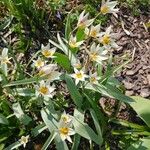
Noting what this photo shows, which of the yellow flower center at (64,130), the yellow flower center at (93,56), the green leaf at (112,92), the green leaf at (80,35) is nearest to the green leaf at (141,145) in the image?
the green leaf at (112,92)

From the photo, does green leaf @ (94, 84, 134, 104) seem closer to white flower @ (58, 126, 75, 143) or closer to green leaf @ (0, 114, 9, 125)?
white flower @ (58, 126, 75, 143)

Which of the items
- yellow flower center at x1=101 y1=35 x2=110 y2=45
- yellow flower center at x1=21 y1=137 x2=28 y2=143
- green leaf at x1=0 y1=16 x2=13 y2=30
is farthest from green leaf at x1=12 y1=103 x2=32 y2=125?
green leaf at x1=0 y1=16 x2=13 y2=30

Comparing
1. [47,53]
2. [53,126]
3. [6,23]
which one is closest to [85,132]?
[53,126]

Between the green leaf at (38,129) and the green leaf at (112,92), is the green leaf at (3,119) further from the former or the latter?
the green leaf at (112,92)

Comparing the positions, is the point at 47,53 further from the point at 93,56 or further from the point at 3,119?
the point at 3,119

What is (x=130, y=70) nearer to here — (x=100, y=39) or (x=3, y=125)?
(x=100, y=39)

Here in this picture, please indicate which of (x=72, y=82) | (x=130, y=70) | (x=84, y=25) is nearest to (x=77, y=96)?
(x=72, y=82)
